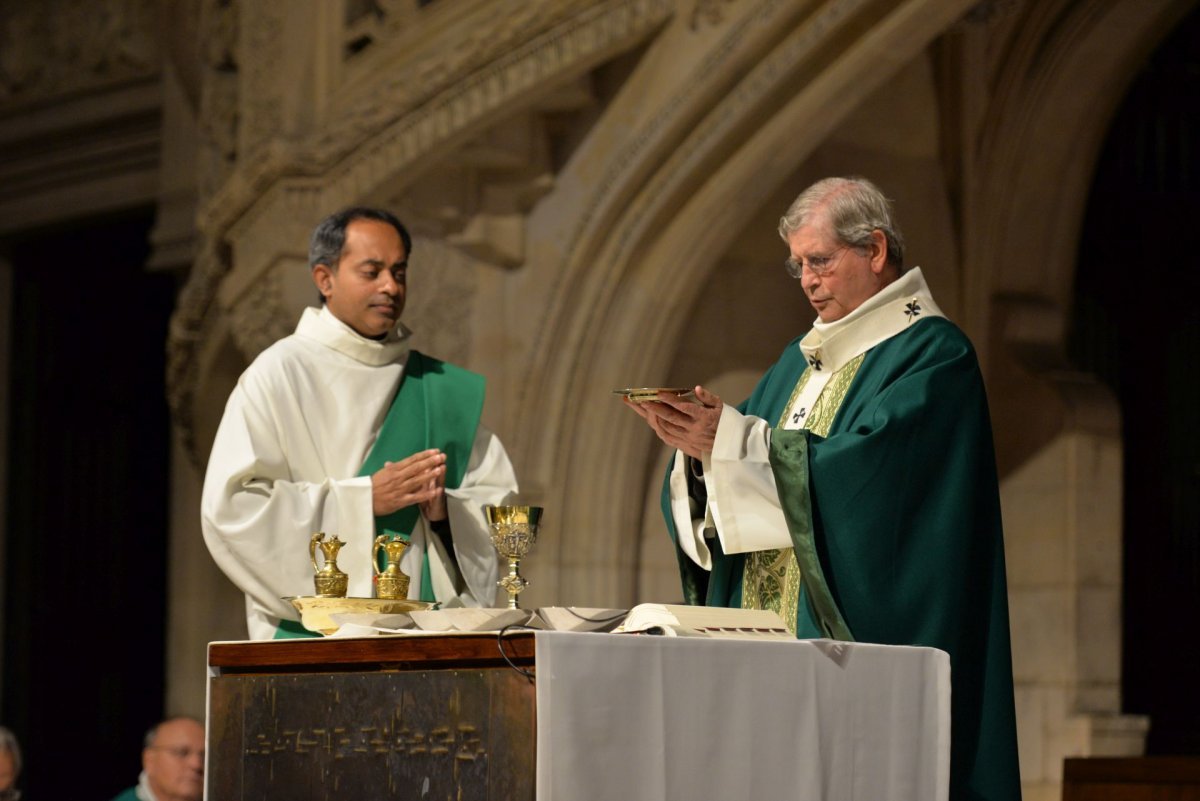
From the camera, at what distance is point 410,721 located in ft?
11.4

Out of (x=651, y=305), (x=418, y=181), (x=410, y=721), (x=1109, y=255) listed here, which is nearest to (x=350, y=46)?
(x=418, y=181)

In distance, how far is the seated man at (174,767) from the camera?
19.5 ft

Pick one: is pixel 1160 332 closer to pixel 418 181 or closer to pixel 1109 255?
pixel 1109 255

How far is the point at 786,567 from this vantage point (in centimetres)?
445

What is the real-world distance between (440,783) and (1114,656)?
186 inches

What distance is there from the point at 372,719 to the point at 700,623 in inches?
22.0

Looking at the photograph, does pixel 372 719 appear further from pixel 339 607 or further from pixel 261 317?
pixel 261 317

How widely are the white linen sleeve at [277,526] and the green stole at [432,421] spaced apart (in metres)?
0.28

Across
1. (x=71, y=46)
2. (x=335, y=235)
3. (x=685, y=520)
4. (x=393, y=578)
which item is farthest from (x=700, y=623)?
(x=71, y=46)

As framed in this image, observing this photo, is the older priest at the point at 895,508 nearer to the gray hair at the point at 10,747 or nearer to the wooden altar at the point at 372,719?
the wooden altar at the point at 372,719

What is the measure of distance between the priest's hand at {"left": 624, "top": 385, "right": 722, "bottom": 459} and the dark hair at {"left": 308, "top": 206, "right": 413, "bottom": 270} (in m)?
1.14

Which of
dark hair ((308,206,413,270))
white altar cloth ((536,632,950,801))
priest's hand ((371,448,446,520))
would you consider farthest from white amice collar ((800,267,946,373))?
dark hair ((308,206,413,270))

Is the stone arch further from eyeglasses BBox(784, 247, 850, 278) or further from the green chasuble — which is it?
the green chasuble

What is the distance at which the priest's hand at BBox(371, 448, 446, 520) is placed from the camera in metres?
4.79
